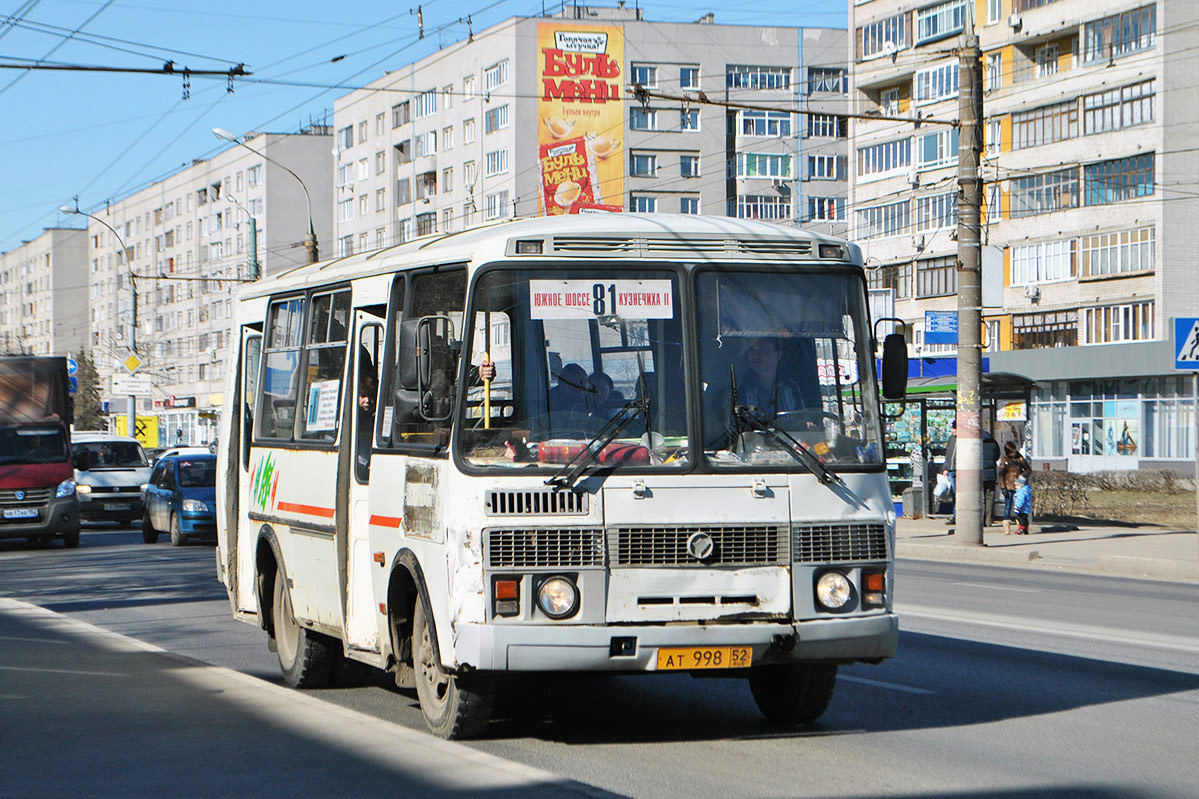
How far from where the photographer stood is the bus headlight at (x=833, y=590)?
7.88 metres

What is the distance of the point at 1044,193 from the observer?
2447 inches

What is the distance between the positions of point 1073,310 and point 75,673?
54.5m

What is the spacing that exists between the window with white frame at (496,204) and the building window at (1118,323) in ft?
110

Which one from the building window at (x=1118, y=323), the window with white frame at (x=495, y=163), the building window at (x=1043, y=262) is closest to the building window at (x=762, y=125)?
the window with white frame at (x=495, y=163)

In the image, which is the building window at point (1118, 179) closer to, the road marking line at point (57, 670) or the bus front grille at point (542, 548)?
the road marking line at point (57, 670)

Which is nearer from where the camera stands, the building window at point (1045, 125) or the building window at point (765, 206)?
the building window at point (1045, 125)

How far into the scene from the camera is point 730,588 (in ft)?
25.4

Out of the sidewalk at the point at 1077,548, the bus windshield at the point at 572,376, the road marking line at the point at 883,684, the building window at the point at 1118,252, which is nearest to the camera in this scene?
the bus windshield at the point at 572,376

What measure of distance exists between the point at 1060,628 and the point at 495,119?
2884 inches

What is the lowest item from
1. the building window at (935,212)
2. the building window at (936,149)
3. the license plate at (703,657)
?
the license plate at (703,657)

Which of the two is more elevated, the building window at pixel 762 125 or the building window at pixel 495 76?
the building window at pixel 495 76

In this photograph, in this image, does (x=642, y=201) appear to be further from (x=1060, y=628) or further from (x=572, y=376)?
(x=572, y=376)

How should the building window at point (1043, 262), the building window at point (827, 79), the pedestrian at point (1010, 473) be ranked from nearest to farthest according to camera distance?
the pedestrian at point (1010, 473), the building window at point (1043, 262), the building window at point (827, 79)

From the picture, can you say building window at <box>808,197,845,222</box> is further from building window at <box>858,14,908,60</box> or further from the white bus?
the white bus
